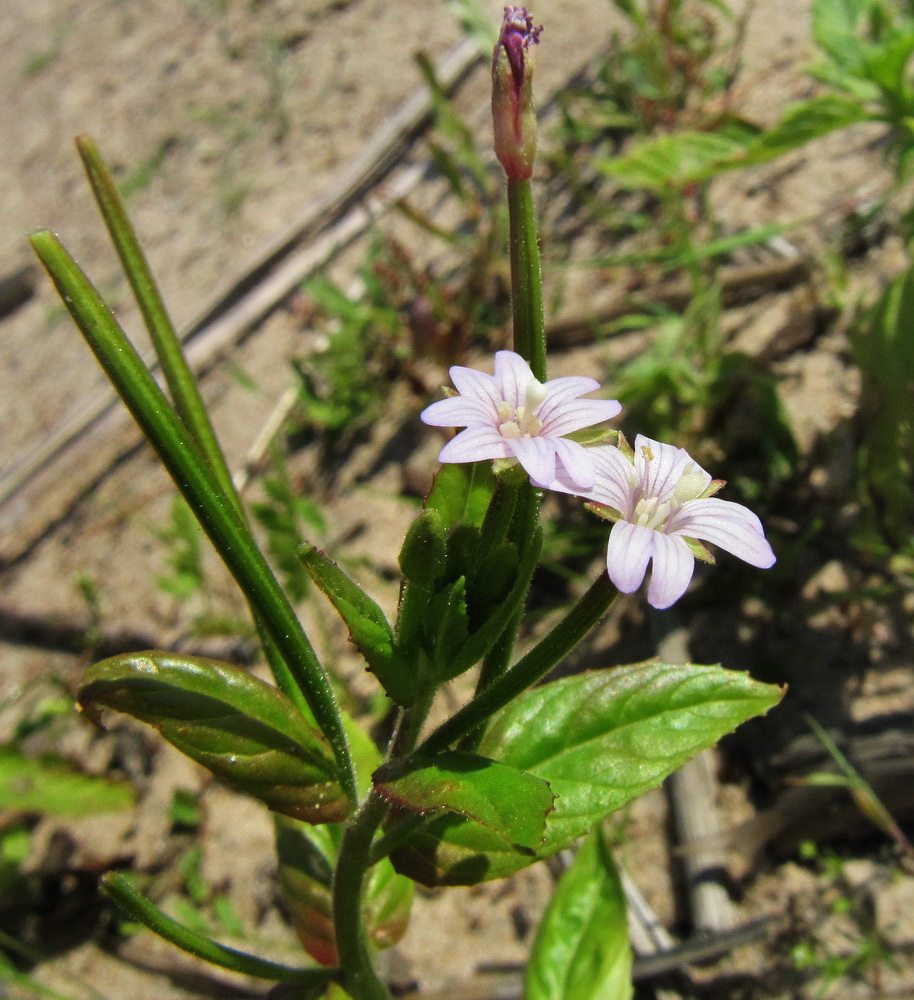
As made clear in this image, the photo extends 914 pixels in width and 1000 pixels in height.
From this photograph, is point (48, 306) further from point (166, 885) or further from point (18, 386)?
point (166, 885)

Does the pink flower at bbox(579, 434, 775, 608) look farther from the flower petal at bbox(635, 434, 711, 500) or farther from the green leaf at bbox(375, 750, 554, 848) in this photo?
the green leaf at bbox(375, 750, 554, 848)

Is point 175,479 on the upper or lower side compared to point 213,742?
upper

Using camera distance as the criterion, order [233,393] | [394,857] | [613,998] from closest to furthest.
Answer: [394,857], [613,998], [233,393]

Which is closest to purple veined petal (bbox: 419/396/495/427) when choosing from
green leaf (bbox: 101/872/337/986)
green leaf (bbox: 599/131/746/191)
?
green leaf (bbox: 101/872/337/986)

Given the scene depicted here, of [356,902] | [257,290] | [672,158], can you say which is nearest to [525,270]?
[356,902]

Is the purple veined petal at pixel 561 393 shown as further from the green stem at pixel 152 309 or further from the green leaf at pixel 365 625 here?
the green stem at pixel 152 309

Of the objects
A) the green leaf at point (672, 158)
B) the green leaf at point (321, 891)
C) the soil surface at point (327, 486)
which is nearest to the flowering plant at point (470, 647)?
the green leaf at point (321, 891)

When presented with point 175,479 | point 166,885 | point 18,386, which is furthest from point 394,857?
point 18,386

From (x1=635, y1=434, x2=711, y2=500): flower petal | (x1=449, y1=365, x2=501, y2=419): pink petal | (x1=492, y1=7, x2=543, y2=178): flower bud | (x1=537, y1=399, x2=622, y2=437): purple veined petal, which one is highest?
(x1=492, y1=7, x2=543, y2=178): flower bud
